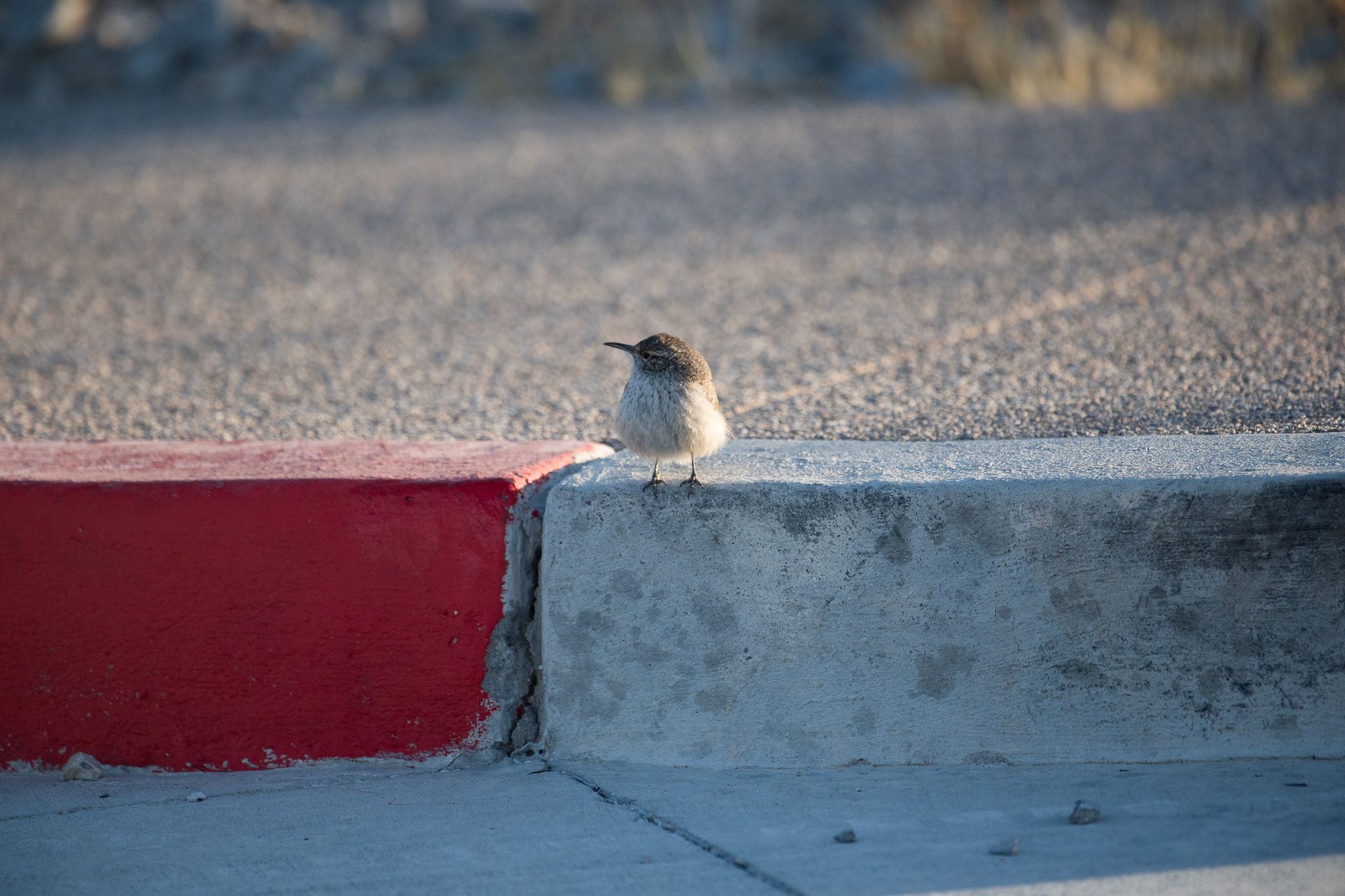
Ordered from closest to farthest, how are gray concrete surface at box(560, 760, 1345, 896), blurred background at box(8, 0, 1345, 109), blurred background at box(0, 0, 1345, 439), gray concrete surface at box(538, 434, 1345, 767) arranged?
gray concrete surface at box(560, 760, 1345, 896) → gray concrete surface at box(538, 434, 1345, 767) → blurred background at box(0, 0, 1345, 439) → blurred background at box(8, 0, 1345, 109)

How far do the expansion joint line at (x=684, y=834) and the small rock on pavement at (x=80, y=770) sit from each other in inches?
50.3

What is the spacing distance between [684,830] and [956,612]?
2.97 feet

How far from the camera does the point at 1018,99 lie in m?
10.9

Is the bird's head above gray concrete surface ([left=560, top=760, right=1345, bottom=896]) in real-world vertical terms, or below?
above

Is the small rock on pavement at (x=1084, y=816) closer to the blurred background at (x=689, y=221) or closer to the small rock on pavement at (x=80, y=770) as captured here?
the blurred background at (x=689, y=221)

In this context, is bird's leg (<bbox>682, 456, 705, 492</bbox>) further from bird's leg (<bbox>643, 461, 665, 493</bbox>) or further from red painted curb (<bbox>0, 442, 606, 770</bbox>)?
red painted curb (<bbox>0, 442, 606, 770</bbox>)

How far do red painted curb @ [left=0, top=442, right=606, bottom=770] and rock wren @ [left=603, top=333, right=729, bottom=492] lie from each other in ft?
1.20

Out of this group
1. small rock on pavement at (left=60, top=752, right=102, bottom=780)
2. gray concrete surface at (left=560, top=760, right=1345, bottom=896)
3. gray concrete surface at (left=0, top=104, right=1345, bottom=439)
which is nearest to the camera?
gray concrete surface at (left=560, top=760, right=1345, bottom=896)

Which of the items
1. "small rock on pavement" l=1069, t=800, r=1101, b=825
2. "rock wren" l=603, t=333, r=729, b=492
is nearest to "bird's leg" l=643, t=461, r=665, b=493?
"rock wren" l=603, t=333, r=729, b=492

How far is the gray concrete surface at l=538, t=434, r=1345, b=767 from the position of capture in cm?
308

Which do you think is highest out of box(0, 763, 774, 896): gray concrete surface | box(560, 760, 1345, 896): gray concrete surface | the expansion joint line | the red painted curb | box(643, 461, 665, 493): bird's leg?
box(643, 461, 665, 493): bird's leg

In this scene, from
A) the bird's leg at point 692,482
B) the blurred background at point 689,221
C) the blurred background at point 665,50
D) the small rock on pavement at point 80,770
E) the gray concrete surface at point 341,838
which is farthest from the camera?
the blurred background at point 665,50

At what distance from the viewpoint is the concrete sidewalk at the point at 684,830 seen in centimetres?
271

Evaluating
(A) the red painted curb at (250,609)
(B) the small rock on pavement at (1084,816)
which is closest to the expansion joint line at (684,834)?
(A) the red painted curb at (250,609)
